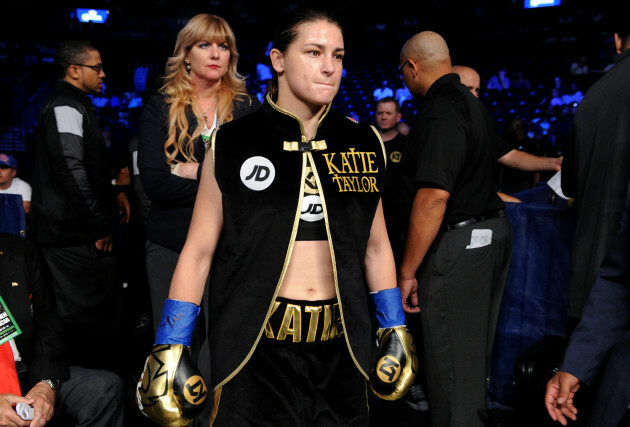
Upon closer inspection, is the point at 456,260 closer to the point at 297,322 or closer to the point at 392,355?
the point at 392,355

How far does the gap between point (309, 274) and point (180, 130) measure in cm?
105

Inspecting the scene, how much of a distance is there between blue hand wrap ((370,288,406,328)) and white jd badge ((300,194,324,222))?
0.34 meters

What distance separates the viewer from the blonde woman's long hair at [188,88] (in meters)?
2.47

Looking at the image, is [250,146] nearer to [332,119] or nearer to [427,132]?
[332,119]

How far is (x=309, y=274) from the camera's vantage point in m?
1.78

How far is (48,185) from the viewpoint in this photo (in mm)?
3787

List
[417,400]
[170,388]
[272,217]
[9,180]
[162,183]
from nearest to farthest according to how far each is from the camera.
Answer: [170,388] → [272,217] → [162,183] → [417,400] → [9,180]

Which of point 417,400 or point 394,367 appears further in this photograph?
point 417,400

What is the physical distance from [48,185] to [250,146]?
8.31ft

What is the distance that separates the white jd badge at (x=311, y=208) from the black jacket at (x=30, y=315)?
1402 mm

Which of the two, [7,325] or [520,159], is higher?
[520,159]

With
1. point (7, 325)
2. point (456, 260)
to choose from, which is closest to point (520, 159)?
point (456, 260)

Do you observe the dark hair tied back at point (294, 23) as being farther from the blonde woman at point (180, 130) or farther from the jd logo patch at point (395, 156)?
the jd logo patch at point (395, 156)

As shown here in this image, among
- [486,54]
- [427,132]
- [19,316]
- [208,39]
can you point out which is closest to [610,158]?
[427,132]
